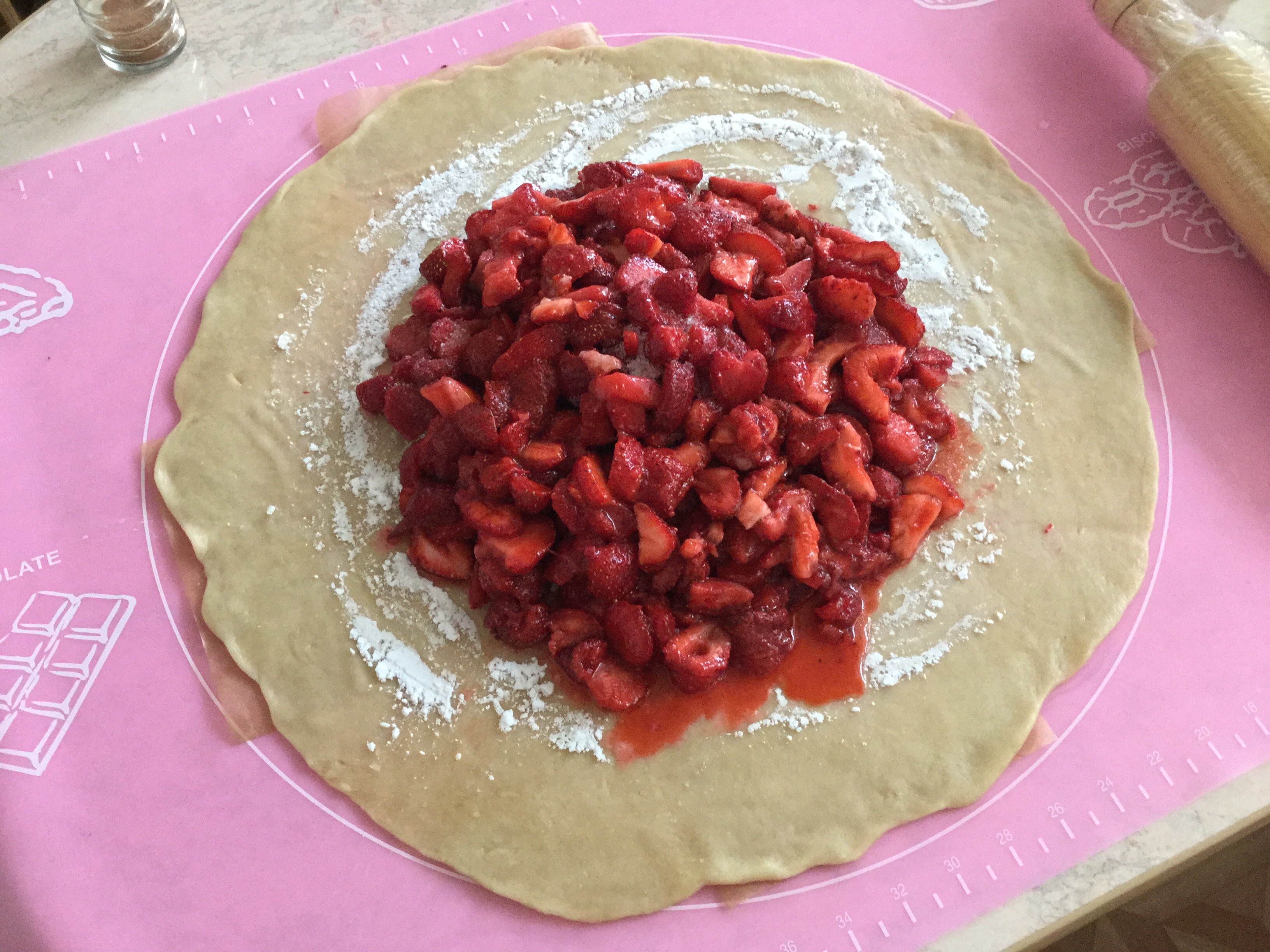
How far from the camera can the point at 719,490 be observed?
178 centimetres

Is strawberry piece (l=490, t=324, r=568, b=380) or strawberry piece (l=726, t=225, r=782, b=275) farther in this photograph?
strawberry piece (l=726, t=225, r=782, b=275)

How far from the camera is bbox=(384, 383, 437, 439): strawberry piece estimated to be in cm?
195

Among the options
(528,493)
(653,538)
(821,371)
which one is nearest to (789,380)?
(821,371)

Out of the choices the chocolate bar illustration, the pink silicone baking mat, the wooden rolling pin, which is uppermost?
the wooden rolling pin

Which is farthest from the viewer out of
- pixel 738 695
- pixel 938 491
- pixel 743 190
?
pixel 743 190

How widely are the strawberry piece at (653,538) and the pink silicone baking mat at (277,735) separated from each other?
668mm

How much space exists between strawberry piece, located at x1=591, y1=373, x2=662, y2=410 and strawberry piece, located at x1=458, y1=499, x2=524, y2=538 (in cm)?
30

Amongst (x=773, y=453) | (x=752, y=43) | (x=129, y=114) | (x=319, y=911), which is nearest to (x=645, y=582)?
(x=773, y=453)

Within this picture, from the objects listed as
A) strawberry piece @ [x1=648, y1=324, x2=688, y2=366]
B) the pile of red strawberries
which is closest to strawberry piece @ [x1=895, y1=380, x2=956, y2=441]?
the pile of red strawberries

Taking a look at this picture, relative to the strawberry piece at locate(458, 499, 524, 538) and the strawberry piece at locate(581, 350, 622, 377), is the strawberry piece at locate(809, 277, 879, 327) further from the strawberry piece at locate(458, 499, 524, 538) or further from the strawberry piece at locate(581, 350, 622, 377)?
the strawberry piece at locate(458, 499, 524, 538)

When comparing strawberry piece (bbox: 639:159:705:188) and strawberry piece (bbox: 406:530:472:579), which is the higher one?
strawberry piece (bbox: 639:159:705:188)

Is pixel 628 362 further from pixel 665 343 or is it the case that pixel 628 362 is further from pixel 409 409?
pixel 409 409

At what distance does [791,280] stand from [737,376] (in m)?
0.35

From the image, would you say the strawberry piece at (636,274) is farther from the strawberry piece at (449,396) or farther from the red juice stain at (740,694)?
the red juice stain at (740,694)
